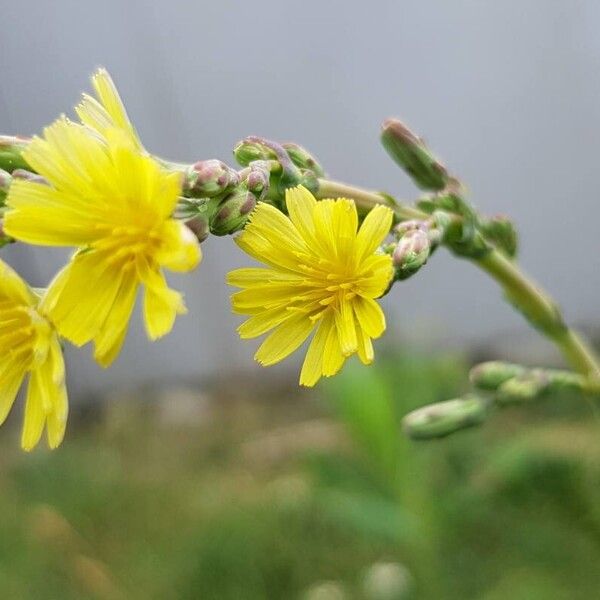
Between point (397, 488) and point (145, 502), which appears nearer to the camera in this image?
point (397, 488)

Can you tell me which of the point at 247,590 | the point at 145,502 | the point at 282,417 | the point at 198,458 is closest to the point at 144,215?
the point at 247,590

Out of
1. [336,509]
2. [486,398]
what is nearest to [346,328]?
[486,398]

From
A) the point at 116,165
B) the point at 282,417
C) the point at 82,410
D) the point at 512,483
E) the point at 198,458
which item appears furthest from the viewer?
the point at 82,410

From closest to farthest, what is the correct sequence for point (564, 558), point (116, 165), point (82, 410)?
1. point (116, 165)
2. point (564, 558)
3. point (82, 410)

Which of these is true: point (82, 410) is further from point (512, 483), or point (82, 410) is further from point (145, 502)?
point (512, 483)

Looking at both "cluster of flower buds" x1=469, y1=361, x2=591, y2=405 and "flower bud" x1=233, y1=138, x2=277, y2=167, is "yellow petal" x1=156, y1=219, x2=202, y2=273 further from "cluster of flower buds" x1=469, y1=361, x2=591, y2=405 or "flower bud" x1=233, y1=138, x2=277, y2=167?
"cluster of flower buds" x1=469, y1=361, x2=591, y2=405

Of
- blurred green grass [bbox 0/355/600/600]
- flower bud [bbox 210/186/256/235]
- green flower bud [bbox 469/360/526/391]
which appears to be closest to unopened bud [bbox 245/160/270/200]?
flower bud [bbox 210/186/256/235]

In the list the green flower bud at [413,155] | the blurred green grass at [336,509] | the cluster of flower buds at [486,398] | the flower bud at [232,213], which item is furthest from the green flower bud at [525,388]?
the blurred green grass at [336,509]

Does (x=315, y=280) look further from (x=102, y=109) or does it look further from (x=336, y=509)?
(x=336, y=509)
